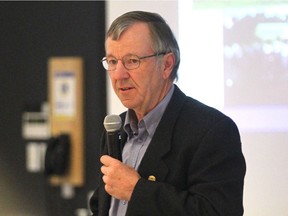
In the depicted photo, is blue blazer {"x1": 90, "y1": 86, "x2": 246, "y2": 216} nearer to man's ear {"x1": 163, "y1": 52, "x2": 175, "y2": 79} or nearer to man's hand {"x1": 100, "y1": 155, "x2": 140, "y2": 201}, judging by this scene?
man's hand {"x1": 100, "y1": 155, "x2": 140, "y2": 201}

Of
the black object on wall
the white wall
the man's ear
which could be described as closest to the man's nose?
the man's ear

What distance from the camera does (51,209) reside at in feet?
12.2

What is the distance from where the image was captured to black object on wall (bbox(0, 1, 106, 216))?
11.6ft

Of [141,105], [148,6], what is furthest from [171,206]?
[148,6]

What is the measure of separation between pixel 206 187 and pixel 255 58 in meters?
1.62

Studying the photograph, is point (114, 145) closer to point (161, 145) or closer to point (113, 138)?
point (113, 138)

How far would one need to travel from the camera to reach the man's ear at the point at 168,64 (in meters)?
1.62

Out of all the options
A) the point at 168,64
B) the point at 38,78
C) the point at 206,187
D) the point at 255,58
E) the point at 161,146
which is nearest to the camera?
the point at 206,187

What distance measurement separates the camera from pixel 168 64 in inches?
64.3

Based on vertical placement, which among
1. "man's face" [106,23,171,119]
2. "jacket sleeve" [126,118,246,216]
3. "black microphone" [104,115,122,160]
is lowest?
"jacket sleeve" [126,118,246,216]

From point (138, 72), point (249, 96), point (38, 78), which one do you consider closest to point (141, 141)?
point (138, 72)

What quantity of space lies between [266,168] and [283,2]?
966 millimetres

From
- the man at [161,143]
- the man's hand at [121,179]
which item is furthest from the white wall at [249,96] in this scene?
the man's hand at [121,179]

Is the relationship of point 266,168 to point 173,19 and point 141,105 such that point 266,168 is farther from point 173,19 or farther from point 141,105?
point 141,105
